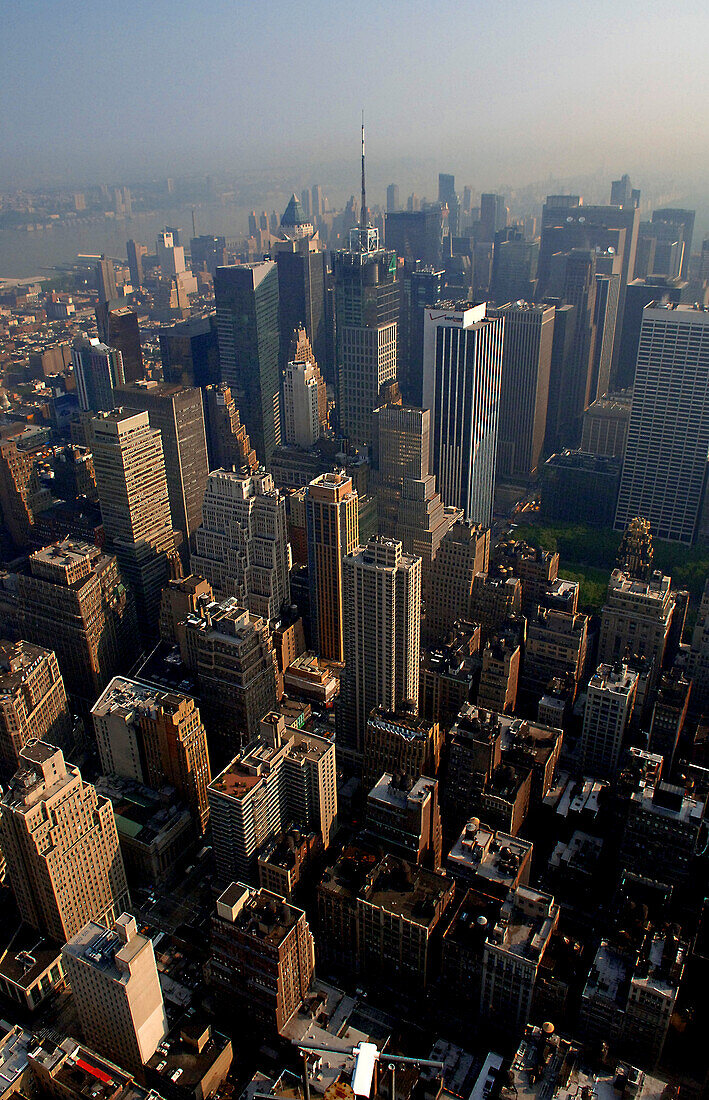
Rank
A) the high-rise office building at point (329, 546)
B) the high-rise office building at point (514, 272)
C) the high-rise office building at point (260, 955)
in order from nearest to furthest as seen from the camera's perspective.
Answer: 1. the high-rise office building at point (260, 955)
2. the high-rise office building at point (329, 546)
3. the high-rise office building at point (514, 272)

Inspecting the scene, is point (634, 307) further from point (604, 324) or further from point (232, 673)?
point (232, 673)

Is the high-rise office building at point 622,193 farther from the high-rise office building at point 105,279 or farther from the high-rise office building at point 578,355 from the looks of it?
the high-rise office building at point 105,279

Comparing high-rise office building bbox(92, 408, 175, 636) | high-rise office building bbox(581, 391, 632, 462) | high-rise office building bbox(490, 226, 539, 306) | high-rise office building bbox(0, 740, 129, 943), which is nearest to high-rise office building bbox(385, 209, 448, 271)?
high-rise office building bbox(490, 226, 539, 306)

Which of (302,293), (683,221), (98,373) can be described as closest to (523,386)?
(302,293)

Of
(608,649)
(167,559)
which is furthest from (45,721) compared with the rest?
(608,649)

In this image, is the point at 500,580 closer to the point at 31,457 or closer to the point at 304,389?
the point at 304,389

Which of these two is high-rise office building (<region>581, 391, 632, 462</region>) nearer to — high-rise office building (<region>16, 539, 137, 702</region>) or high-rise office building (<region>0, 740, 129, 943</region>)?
high-rise office building (<region>16, 539, 137, 702</region>)

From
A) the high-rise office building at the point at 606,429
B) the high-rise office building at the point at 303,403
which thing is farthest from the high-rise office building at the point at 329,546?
the high-rise office building at the point at 606,429
